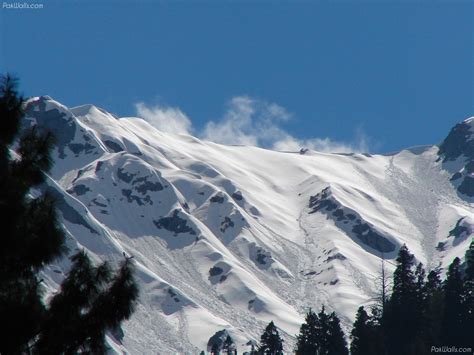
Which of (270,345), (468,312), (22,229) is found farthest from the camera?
(270,345)

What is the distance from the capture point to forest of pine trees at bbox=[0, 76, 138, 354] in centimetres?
2148

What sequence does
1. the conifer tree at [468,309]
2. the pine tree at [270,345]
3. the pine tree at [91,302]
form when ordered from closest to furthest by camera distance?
the pine tree at [91,302] → the conifer tree at [468,309] → the pine tree at [270,345]

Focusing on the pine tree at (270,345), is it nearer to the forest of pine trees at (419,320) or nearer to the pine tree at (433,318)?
the forest of pine trees at (419,320)

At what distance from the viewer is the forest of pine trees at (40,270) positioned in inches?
846

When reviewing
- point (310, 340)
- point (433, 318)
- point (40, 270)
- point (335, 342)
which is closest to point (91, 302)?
point (40, 270)

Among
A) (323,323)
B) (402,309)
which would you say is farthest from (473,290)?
(323,323)

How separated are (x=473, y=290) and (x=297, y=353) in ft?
63.4

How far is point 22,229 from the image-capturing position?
72.0ft

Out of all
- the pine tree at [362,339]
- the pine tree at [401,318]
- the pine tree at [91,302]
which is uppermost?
the pine tree at [401,318]

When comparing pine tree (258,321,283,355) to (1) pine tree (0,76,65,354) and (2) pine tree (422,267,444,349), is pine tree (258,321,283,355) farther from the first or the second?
(1) pine tree (0,76,65,354)

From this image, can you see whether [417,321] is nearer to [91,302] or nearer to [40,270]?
[91,302]

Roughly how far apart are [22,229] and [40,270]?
1.07 meters

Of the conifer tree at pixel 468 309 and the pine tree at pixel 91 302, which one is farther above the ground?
the conifer tree at pixel 468 309

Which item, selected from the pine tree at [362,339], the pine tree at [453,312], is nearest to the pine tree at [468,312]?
the pine tree at [453,312]
